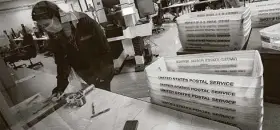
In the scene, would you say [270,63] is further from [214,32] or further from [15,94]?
[15,94]

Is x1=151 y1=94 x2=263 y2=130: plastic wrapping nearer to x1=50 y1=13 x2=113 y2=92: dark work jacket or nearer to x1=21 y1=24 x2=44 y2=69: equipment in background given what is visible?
x1=21 y1=24 x2=44 y2=69: equipment in background

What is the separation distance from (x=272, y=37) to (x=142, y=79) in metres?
2.32

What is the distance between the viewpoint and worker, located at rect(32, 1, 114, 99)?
1.37 m

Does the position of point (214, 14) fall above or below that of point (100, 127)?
above

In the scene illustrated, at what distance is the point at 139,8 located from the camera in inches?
174

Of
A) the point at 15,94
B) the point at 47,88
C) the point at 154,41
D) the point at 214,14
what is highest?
the point at 214,14

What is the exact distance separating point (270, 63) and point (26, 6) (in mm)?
1700

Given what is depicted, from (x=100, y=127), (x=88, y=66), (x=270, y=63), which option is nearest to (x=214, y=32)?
(x=270, y=63)

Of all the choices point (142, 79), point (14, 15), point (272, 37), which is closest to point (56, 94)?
point (14, 15)

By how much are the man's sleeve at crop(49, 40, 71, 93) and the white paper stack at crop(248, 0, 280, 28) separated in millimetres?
1667

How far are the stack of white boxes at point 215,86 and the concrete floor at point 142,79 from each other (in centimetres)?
81

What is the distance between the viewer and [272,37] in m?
1.29

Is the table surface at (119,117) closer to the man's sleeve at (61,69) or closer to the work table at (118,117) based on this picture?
the work table at (118,117)

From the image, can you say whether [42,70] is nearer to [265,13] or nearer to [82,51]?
[82,51]
